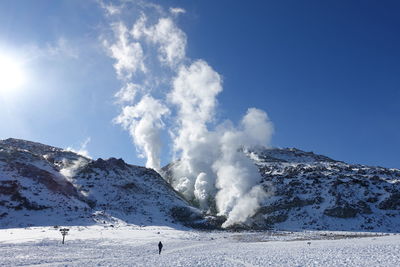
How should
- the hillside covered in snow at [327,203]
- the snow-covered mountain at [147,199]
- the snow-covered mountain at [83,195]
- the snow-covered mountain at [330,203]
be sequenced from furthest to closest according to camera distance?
the snow-covered mountain at [330,203] → the hillside covered in snow at [327,203] → the snow-covered mountain at [147,199] → the snow-covered mountain at [83,195]

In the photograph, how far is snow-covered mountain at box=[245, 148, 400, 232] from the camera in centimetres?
9919

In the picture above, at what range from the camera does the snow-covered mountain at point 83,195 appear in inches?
3442

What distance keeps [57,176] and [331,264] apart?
341 feet

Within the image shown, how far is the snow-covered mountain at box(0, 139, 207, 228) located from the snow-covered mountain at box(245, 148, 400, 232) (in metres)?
28.6

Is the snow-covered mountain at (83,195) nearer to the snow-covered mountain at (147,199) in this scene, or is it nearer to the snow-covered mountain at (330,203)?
the snow-covered mountain at (147,199)

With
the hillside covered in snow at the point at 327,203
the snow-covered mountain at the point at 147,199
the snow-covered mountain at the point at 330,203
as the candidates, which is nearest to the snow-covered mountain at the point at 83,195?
the snow-covered mountain at the point at 147,199

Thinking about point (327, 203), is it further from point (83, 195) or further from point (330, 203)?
point (83, 195)

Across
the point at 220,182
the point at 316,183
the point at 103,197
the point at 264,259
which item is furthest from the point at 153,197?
the point at 264,259

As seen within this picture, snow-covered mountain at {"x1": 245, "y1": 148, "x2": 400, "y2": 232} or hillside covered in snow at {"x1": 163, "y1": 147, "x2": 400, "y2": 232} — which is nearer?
hillside covered in snow at {"x1": 163, "y1": 147, "x2": 400, "y2": 232}

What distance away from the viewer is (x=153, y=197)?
4670 inches

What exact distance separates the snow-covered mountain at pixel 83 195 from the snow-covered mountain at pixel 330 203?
28.6 metres

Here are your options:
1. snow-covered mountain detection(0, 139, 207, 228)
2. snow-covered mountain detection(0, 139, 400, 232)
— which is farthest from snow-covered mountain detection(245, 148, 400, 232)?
snow-covered mountain detection(0, 139, 207, 228)

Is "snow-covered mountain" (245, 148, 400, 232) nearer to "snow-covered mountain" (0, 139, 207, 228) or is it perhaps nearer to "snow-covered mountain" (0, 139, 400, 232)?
"snow-covered mountain" (0, 139, 400, 232)

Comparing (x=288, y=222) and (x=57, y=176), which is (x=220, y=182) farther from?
(x=57, y=176)
